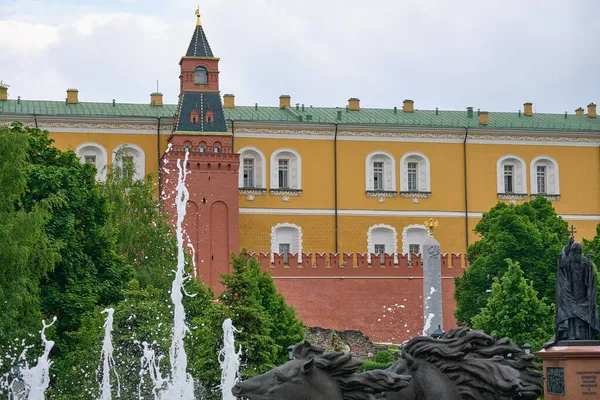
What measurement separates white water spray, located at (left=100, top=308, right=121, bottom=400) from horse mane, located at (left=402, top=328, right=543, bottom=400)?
23380 millimetres

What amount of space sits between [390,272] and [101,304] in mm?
25568

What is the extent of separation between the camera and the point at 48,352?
30.4 m

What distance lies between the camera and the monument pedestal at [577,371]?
48.8 ft

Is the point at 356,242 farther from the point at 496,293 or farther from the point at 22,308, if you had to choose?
the point at 22,308

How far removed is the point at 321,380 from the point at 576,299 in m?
9.01

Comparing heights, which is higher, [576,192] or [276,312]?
[576,192]

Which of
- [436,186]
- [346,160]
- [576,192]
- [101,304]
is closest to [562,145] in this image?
[576,192]

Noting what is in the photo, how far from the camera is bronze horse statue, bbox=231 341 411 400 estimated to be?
6586 mm

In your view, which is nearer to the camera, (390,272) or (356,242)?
(390,272)

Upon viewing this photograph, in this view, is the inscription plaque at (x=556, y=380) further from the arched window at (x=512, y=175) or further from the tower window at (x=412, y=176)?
the arched window at (x=512, y=175)

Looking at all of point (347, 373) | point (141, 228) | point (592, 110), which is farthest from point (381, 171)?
point (347, 373)

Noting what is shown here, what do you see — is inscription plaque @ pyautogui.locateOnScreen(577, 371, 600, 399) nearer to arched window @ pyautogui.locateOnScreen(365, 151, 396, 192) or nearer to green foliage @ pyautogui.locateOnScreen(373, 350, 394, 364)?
green foliage @ pyautogui.locateOnScreen(373, 350, 394, 364)

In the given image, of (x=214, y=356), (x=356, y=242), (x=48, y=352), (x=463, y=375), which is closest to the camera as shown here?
(x=463, y=375)

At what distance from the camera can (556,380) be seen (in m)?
15.2
